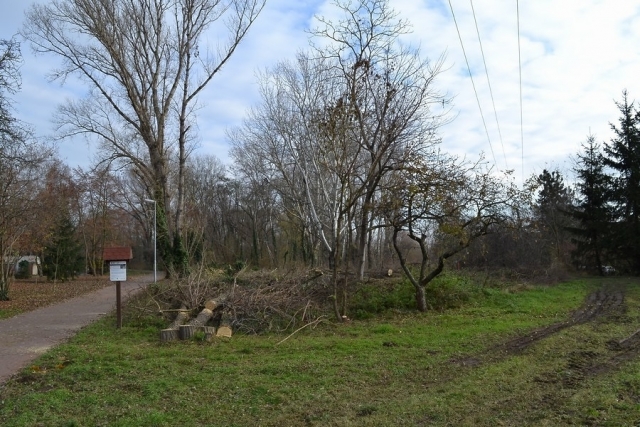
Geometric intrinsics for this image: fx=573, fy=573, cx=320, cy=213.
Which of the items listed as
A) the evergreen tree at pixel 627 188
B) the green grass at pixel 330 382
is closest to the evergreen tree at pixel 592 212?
the evergreen tree at pixel 627 188

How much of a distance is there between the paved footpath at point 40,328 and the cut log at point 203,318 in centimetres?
285

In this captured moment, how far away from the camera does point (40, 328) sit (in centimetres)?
1463

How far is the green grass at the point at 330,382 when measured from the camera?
6.50m

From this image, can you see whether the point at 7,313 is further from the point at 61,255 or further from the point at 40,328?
the point at 61,255

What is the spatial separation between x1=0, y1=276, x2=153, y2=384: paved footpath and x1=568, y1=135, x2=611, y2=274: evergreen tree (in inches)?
1110

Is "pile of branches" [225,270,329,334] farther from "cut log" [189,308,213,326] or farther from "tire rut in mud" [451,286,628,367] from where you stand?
"tire rut in mud" [451,286,628,367]

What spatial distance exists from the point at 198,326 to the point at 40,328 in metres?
4.78

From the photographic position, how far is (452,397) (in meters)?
7.17

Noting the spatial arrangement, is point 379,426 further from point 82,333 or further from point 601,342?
point 82,333

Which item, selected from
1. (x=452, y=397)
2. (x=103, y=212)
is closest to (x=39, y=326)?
(x=452, y=397)

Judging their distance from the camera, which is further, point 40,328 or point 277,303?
point 40,328

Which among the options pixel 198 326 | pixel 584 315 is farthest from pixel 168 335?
pixel 584 315

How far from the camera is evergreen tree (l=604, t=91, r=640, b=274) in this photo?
3288 centimetres

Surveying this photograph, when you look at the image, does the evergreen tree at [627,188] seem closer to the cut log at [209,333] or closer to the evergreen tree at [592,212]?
the evergreen tree at [592,212]
